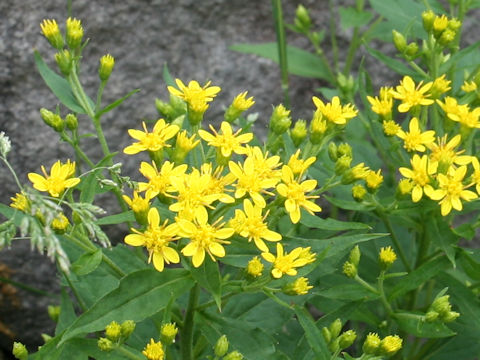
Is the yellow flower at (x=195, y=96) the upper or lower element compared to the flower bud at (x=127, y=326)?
upper

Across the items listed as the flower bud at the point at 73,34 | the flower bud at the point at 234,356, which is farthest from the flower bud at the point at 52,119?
the flower bud at the point at 234,356

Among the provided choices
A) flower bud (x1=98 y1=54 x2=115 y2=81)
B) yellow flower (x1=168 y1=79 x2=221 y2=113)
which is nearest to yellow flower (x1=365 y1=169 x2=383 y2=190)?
yellow flower (x1=168 y1=79 x2=221 y2=113)

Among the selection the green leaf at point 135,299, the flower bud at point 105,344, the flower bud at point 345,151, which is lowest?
the flower bud at point 105,344

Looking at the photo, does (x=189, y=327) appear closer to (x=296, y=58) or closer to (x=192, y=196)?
(x=192, y=196)

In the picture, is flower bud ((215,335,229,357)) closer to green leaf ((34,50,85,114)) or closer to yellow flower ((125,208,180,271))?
yellow flower ((125,208,180,271))

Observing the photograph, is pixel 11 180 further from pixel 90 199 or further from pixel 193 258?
pixel 193 258

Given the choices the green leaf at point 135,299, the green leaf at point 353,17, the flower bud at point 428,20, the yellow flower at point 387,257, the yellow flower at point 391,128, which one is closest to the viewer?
the green leaf at point 135,299

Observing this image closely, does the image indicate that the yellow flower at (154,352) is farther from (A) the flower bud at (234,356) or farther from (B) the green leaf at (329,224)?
(B) the green leaf at (329,224)
